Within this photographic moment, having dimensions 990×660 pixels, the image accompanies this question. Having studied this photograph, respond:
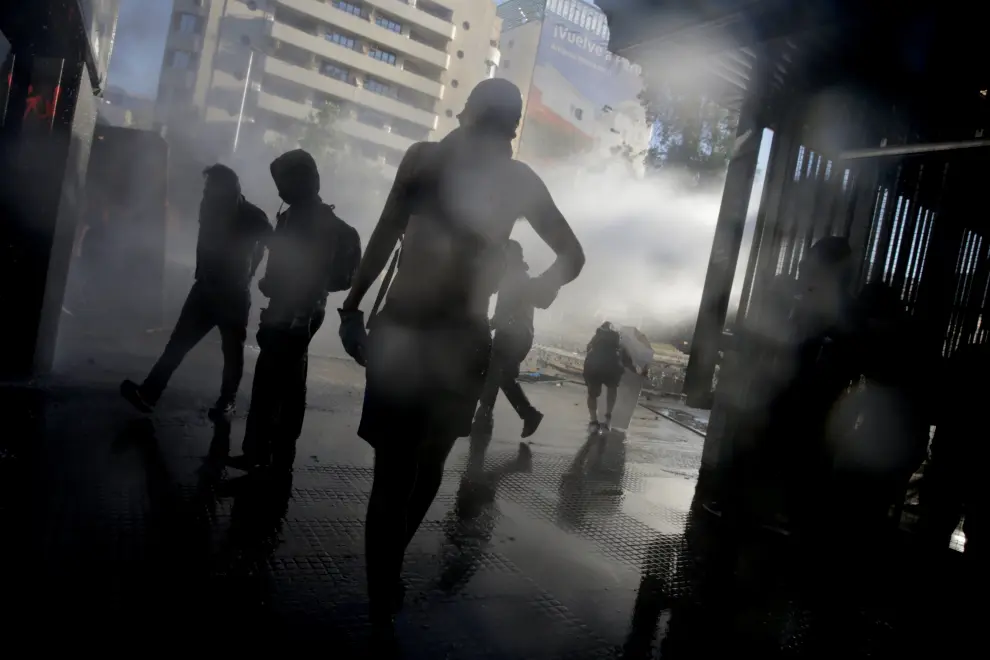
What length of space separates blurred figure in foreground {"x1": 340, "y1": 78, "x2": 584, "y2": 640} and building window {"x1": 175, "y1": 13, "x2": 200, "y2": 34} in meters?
63.8

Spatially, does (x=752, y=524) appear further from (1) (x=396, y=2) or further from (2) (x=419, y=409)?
(1) (x=396, y=2)

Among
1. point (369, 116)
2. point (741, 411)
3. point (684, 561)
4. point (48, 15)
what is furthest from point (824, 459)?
point (369, 116)

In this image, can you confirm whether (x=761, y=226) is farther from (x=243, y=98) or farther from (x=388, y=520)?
(x=243, y=98)

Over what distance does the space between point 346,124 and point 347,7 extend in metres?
9.58

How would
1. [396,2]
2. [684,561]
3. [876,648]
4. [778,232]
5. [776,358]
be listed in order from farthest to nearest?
[396,2] < [778,232] < [776,358] < [684,561] < [876,648]

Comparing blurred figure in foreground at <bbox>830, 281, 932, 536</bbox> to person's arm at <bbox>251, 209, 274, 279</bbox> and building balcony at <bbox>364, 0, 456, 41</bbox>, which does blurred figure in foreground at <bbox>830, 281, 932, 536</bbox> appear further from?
building balcony at <bbox>364, 0, 456, 41</bbox>

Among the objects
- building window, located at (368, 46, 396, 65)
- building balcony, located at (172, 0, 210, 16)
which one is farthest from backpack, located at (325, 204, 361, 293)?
building balcony, located at (172, 0, 210, 16)

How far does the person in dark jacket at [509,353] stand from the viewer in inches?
249

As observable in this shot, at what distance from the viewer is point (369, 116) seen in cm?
5800

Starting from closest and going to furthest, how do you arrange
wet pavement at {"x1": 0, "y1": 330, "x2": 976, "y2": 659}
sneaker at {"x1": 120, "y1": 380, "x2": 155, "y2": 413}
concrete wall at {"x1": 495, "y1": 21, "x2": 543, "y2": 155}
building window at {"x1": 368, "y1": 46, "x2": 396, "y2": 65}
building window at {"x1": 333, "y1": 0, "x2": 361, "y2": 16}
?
wet pavement at {"x1": 0, "y1": 330, "x2": 976, "y2": 659} → sneaker at {"x1": 120, "y1": 380, "x2": 155, "y2": 413} → building window at {"x1": 333, "y1": 0, "x2": 361, "y2": 16} → building window at {"x1": 368, "y1": 46, "x2": 396, "y2": 65} → concrete wall at {"x1": 495, "y1": 21, "x2": 543, "y2": 155}

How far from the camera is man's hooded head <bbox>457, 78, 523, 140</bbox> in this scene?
8.34 ft

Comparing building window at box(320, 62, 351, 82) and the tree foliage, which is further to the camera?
building window at box(320, 62, 351, 82)

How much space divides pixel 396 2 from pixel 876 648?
62.1 metres

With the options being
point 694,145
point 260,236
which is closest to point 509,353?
point 260,236
